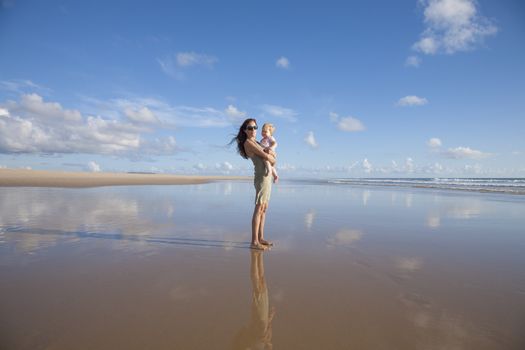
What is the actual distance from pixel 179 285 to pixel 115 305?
72 cm

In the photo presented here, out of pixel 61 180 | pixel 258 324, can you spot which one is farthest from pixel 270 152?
pixel 61 180

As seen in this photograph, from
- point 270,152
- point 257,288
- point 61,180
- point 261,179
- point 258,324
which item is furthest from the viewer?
point 61,180

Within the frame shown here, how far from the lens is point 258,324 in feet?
8.20

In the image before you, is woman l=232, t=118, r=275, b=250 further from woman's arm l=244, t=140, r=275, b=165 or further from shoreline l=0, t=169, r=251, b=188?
shoreline l=0, t=169, r=251, b=188

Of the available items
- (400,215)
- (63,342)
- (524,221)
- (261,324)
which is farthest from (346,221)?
(63,342)

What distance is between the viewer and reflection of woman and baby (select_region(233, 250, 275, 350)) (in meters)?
2.23

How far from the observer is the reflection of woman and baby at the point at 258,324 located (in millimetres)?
2229

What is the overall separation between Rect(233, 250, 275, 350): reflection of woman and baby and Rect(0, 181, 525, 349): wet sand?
13 millimetres

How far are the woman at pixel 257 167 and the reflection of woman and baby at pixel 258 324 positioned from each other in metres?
1.50

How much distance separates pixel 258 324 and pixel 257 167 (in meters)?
3.12

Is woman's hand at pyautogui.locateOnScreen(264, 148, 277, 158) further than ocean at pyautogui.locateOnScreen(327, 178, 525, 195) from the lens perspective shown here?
No

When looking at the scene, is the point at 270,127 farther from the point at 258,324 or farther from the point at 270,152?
the point at 258,324

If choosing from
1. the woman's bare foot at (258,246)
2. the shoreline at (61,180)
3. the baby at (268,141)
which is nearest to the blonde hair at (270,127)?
the baby at (268,141)

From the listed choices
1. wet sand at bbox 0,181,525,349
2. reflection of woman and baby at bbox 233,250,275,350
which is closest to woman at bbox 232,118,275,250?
wet sand at bbox 0,181,525,349
